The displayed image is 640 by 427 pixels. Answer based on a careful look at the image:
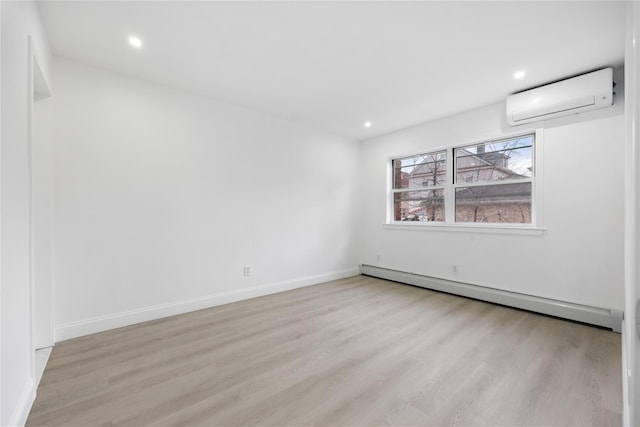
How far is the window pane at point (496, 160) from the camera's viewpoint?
11.0 feet

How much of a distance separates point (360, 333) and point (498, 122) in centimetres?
309

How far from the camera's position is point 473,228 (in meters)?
3.65

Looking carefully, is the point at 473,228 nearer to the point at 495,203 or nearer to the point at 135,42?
the point at 495,203

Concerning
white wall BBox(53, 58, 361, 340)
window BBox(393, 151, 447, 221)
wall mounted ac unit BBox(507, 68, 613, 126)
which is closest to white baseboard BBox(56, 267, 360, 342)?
white wall BBox(53, 58, 361, 340)

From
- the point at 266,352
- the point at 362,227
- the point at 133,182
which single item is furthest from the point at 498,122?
the point at 133,182

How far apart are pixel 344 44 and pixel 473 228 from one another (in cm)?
283

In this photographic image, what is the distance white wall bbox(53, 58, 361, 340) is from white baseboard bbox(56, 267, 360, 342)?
0.01 m

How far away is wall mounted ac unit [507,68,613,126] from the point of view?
2.60m

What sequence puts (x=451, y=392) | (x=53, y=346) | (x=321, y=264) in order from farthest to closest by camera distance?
(x=321, y=264) < (x=53, y=346) < (x=451, y=392)

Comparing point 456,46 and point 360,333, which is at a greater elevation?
point 456,46

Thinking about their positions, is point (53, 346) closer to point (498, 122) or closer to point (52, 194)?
point (52, 194)

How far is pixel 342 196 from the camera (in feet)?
16.0

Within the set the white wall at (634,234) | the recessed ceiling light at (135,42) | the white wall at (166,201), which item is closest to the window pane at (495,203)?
the white wall at (634,234)

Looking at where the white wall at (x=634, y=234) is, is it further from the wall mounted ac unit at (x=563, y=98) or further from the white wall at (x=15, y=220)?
the white wall at (x=15, y=220)
